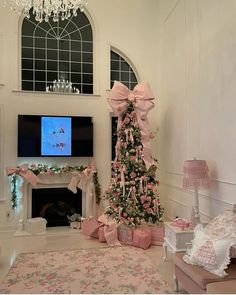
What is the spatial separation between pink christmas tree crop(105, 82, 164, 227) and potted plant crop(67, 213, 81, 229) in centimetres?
98

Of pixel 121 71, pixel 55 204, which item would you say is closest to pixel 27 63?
pixel 121 71

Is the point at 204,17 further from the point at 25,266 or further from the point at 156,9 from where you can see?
the point at 25,266

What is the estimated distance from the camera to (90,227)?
4.70m

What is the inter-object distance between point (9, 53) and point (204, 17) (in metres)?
3.63

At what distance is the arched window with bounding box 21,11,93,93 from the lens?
5559mm

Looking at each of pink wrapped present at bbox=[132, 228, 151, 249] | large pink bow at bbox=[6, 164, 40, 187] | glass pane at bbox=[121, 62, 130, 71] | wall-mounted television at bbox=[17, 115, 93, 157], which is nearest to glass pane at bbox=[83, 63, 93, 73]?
glass pane at bbox=[121, 62, 130, 71]

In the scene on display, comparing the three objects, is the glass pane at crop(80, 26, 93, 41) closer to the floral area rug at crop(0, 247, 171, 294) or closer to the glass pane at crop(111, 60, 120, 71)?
the glass pane at crop(111, 60, 120, 71)

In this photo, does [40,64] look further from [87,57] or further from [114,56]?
[114,56]

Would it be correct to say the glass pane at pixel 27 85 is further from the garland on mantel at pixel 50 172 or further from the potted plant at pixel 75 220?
the potted plant at pixel 75 220

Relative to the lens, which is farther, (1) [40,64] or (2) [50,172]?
(1) [40,64]

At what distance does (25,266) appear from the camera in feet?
11.3

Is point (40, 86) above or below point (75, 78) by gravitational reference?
below

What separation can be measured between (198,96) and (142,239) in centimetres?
232

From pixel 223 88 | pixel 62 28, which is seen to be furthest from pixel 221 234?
pixel 62 28
